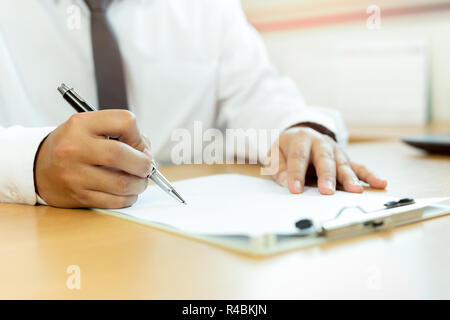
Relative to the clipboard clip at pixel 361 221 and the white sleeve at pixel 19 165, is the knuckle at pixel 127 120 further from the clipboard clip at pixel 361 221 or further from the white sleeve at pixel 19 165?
the clipboard clip at pixel 361 221

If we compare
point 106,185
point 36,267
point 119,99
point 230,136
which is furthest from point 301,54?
point 36,267

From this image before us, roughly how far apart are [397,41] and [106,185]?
58.9 inches

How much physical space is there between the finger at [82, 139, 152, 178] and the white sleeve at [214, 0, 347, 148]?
0.55 m

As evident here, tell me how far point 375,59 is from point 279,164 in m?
1.15

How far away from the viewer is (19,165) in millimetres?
672

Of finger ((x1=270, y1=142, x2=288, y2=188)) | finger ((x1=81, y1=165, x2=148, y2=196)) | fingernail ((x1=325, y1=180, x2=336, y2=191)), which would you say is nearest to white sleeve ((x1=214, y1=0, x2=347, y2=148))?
finger ((x1=270, y1=142, x2=288, y2=188))

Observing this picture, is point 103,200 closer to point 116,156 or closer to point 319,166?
point 116,156

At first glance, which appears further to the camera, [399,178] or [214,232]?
[399,178]

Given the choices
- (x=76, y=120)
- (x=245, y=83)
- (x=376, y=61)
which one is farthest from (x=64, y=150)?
(x=376, y=61)

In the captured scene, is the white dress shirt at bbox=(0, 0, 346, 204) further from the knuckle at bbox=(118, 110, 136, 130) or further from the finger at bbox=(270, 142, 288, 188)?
the knuckle at bbox=(118, 110, 136, 130)

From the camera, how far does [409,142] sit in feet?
3.66

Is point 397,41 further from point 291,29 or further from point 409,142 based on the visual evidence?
point 409,142

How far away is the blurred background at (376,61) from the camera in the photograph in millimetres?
1801

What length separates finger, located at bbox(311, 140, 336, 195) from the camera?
68cm
